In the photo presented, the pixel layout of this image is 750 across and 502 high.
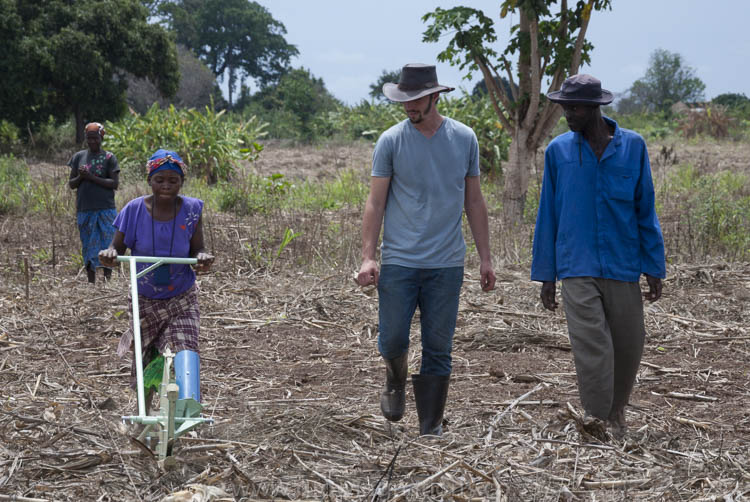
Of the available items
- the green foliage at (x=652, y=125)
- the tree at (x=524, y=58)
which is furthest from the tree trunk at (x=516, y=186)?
the green foliage at (x=652, y=125)

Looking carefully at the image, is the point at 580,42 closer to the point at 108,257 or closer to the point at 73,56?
the point at 108,257

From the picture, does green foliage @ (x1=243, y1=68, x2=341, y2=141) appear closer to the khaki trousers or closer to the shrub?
the shrub

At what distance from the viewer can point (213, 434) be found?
12.1ft

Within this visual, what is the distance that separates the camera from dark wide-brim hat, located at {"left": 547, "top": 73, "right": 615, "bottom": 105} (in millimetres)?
3482

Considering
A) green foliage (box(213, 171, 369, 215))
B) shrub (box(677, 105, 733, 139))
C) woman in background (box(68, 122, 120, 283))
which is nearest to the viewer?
woman in background (box(68, 122, 120, 283))

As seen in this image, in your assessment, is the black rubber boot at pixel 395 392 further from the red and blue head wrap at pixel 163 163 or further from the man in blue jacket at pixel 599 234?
the red and blue head wrap at pixel 163 163

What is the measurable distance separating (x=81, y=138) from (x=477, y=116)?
11.7m

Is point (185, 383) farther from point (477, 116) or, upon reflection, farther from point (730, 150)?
point (730, 150)

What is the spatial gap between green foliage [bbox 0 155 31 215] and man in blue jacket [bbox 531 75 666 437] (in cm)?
994

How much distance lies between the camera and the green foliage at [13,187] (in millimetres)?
11625

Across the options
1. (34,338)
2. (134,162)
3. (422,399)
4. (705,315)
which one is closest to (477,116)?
(134,162)

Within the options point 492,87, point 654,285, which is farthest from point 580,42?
point 654,285

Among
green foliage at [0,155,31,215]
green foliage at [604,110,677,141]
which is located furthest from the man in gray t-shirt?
green foliage at [604,110,677,141]

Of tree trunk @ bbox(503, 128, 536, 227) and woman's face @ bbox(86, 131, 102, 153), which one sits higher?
woman's face @ bbox(86, 131, 102, 153)
